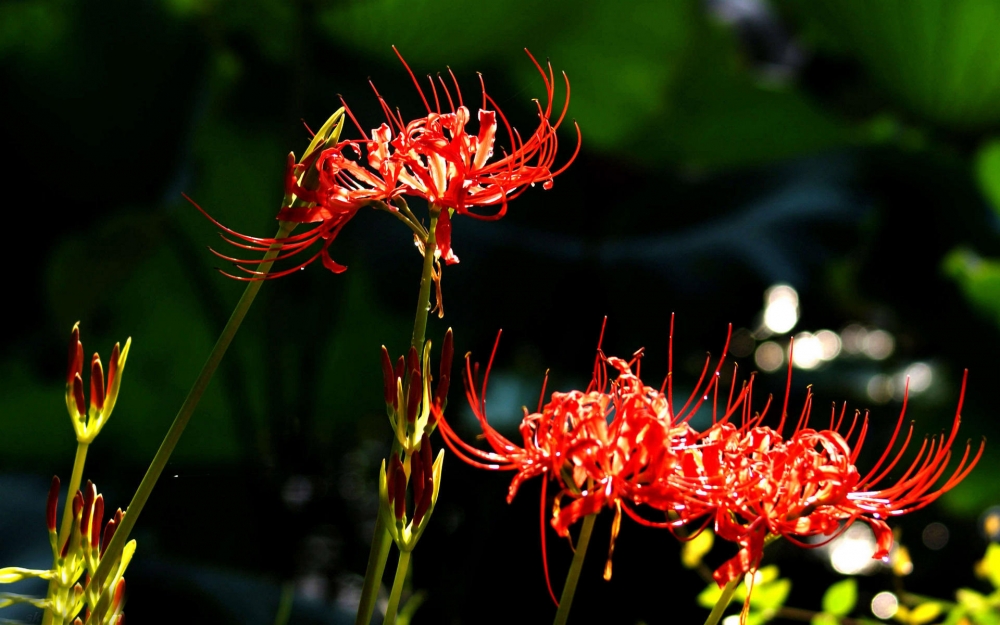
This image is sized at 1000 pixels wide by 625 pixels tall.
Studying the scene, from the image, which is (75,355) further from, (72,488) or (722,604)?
(722,604)

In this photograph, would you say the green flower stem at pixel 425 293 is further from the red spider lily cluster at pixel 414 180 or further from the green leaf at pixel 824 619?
the green leaf at pixel 824 619

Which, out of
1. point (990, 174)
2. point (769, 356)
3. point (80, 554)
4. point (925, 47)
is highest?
point (925, 47)

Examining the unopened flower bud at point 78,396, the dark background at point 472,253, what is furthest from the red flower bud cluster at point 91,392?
the dark background at point 472,253

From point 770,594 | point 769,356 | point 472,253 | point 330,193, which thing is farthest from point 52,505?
point 769,356

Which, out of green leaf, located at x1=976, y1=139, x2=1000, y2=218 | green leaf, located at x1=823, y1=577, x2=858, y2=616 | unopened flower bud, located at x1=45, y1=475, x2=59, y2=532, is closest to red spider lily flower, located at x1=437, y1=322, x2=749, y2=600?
unopened flower bud, located at x1=45, y1=475, x2=59, y2=532

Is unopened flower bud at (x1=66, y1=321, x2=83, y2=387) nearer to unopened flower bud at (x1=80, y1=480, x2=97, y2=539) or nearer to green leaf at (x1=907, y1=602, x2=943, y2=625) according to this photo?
unopened flower bud at (x1=80, y1=480, x2=97, y2=539)

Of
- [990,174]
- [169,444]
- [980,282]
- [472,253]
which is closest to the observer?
[169,444]

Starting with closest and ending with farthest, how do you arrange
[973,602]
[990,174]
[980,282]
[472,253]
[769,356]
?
1. [973,602]
2. [980,282]
3. [472,253]
4. [990,174]
5. [769,356]

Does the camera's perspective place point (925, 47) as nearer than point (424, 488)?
No
